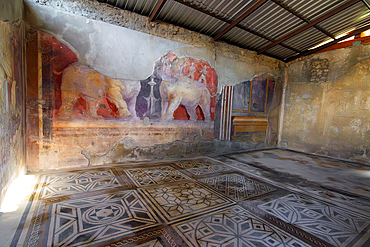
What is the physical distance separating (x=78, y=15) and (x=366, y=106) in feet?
23.1

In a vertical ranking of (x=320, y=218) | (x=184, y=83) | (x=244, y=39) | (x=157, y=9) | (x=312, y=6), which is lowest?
(x=320, y=218)

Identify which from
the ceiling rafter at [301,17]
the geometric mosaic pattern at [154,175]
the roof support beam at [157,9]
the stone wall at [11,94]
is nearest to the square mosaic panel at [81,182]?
the geometric mosaic pattern at [154,175]

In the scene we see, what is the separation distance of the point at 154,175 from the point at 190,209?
4.03 feet

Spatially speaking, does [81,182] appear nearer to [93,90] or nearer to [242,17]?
[93,90]

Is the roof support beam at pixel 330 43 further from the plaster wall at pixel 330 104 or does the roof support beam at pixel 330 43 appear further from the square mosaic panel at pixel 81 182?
the square mosaic panel at pixel 81 182

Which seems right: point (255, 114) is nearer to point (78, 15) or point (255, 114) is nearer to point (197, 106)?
point (197, 106)

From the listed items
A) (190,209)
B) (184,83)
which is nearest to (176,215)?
(190,209)

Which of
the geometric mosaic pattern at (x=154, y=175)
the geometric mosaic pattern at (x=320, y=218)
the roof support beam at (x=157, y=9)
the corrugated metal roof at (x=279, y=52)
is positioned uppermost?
the corrugated metal roof at (x=279, y=52)

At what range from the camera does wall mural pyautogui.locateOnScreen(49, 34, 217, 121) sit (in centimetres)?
319

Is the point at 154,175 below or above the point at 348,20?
below

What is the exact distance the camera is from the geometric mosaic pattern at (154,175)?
288cm

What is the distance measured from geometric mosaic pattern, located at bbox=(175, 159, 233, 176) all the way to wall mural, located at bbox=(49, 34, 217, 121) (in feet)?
3.58

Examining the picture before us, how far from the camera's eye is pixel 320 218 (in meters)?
2.04

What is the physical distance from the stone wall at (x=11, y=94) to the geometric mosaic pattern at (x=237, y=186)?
262 centimetres
